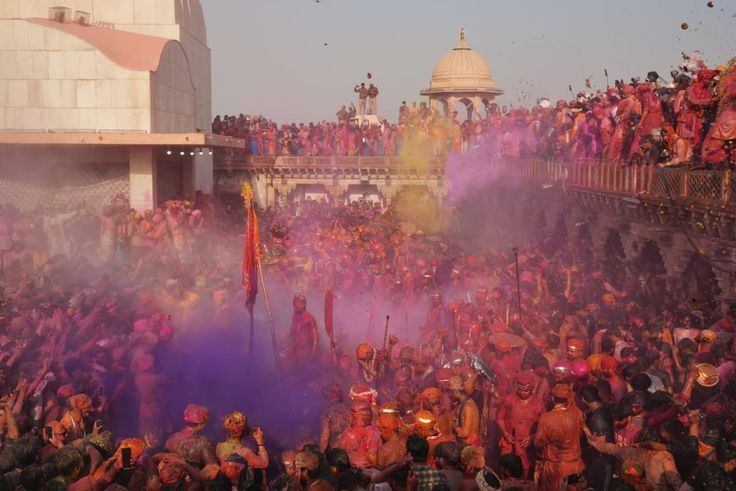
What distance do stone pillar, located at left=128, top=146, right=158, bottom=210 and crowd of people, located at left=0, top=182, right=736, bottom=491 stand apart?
5.20 metres

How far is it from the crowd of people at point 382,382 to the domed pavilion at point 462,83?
148 feet

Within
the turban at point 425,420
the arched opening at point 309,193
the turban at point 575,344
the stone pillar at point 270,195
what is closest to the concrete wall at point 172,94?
the stone pillar at point 270,195

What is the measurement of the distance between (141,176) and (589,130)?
11586mm

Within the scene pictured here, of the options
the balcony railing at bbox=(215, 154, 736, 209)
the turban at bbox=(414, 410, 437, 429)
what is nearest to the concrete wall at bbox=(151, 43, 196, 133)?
the balcony railing at bbox=(215, 154, 736, 209)

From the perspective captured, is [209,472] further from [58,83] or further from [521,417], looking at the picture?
[58,83]

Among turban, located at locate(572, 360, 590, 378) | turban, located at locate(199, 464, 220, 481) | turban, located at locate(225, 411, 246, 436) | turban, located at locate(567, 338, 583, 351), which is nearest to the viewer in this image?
turban, located at locate(199, 464, 220, 481)

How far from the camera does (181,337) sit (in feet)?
42.9

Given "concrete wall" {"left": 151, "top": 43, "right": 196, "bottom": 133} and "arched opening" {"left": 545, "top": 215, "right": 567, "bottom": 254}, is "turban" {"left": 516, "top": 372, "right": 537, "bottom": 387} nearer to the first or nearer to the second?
"arched opening" {"left": 545, "top": 215, "right": 567, "bottom": 254}

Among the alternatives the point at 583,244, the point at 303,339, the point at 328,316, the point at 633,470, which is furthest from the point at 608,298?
the point at 583,244

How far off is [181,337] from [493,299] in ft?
16.1

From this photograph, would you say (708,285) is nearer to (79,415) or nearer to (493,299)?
(493,299)

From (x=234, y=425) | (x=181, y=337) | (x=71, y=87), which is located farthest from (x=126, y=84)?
(x=234, y=425)

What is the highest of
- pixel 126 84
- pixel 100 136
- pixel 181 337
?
pixel 126 84

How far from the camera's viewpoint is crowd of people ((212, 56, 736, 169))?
14.4 metres
